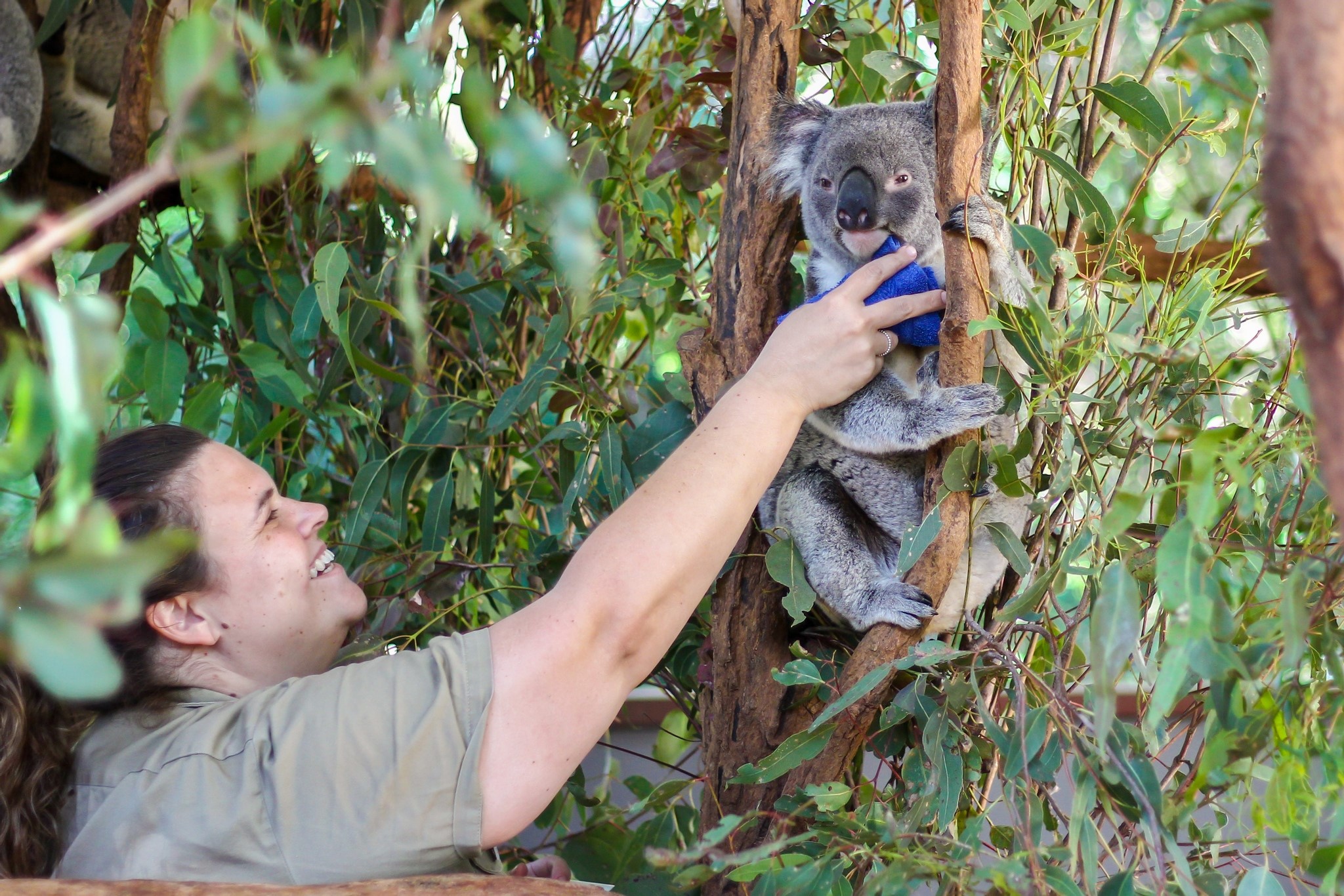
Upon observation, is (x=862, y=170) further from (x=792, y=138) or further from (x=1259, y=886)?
(x=1259, y=886)

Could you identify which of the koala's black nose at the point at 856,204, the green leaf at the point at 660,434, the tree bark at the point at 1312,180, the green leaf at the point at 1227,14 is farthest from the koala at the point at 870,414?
the tree bark at the point at 1312,180

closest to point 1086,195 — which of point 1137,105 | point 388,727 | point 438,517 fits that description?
point 1137,105

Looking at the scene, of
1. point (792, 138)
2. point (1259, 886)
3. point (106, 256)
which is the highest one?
point (792, 138)

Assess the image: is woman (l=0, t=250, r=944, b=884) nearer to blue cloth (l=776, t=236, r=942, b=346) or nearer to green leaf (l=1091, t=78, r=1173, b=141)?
blue cloth (l=776, t=236, r=942, b=346)

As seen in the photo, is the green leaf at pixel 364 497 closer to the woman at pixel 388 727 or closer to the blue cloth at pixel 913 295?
the woman at pixel 388 727

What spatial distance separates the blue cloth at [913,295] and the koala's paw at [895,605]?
38 centimetres

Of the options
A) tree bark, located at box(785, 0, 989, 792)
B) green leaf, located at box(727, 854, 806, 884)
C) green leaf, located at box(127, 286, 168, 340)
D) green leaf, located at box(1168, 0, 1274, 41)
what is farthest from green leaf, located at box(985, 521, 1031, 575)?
green leaf, located at box(127, 286, 168, 340)

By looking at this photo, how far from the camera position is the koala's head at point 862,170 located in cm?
189

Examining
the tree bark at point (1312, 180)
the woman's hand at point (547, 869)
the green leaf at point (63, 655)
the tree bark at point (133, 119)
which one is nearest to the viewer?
the green leaf at point (63, 655)

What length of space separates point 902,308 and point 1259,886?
2.92 ft

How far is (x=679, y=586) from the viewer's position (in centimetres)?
126

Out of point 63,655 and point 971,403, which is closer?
point 63,655

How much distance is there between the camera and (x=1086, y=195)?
5.13 ft

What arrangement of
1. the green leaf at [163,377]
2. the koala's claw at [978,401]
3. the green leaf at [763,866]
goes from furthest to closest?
the green leaf at [163,377] → the koala's claw at [978,401] → the green leaf at [763,866]
